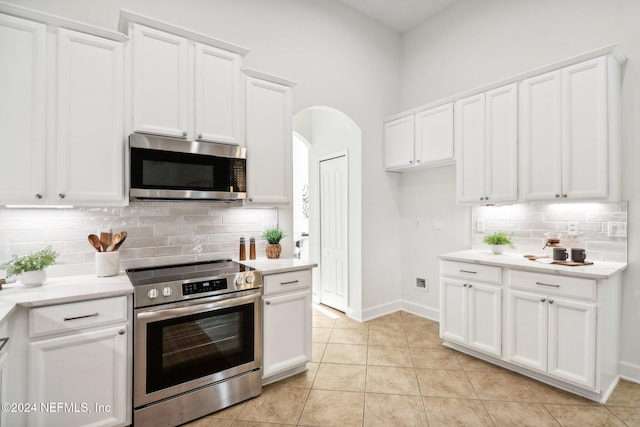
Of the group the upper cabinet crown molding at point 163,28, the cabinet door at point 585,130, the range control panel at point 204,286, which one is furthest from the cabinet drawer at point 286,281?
the cabinet door at point 585,130

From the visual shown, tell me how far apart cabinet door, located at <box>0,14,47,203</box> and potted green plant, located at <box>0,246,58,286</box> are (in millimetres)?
351

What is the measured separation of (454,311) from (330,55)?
10.2ft

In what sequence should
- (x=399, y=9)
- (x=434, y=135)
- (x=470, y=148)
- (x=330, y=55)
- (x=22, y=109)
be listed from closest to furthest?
(x=22, y=109) → (x=470, y=148) → (x=434, y=135) → (x=330, y=55) → (x=399, y=9)

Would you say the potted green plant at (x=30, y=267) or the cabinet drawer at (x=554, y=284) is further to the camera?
the cabinet drawer at (x=554, y=284)

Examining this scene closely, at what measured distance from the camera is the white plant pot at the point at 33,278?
1938mm

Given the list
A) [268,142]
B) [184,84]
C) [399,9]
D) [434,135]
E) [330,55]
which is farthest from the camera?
[399,9]

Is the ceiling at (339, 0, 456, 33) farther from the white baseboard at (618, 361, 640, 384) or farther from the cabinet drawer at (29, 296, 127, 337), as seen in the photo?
the white baseboard at (618, 361, 640, 384)

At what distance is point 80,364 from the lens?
1.81 meters

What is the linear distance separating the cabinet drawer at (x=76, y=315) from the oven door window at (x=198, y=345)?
8.3 inches

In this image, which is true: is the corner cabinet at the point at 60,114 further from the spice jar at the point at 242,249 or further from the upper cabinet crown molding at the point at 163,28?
the spice jar at the point at 242,249

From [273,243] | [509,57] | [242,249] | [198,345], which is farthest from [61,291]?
[509,57]

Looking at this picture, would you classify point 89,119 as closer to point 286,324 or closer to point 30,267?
point 30,267

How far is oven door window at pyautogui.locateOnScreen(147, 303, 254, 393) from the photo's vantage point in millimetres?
2016

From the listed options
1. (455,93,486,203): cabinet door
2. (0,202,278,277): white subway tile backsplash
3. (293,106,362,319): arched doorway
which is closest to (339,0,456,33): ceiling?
(293,106,362,319): arched doorway
